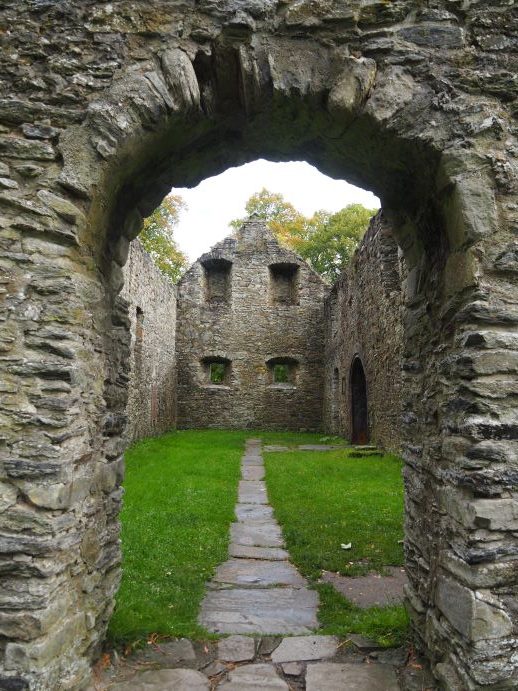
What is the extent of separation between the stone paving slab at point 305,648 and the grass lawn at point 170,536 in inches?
19.8

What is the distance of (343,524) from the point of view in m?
5.58

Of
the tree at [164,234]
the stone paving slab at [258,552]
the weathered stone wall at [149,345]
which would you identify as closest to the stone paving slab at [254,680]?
the stone paving slab at [258,552]

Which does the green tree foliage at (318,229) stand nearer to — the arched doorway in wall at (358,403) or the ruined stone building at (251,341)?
the ruined stone building at (251,341)

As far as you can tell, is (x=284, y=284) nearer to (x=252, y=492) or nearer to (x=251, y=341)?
(x=251, y=341)

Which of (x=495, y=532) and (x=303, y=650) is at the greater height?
(x=495, y=532)

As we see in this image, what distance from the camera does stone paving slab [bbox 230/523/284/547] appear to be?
511 cm

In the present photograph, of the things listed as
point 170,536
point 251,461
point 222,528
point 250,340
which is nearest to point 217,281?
point 250,340

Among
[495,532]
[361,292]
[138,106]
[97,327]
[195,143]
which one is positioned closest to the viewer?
[495,532]

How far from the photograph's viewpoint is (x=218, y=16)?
274 centimetres

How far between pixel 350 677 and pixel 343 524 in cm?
275

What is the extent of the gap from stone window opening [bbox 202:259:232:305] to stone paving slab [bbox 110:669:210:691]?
1557 cm

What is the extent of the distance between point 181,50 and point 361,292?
995cm

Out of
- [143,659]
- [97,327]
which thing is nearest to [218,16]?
[97,327]

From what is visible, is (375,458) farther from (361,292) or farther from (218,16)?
(218,16)
